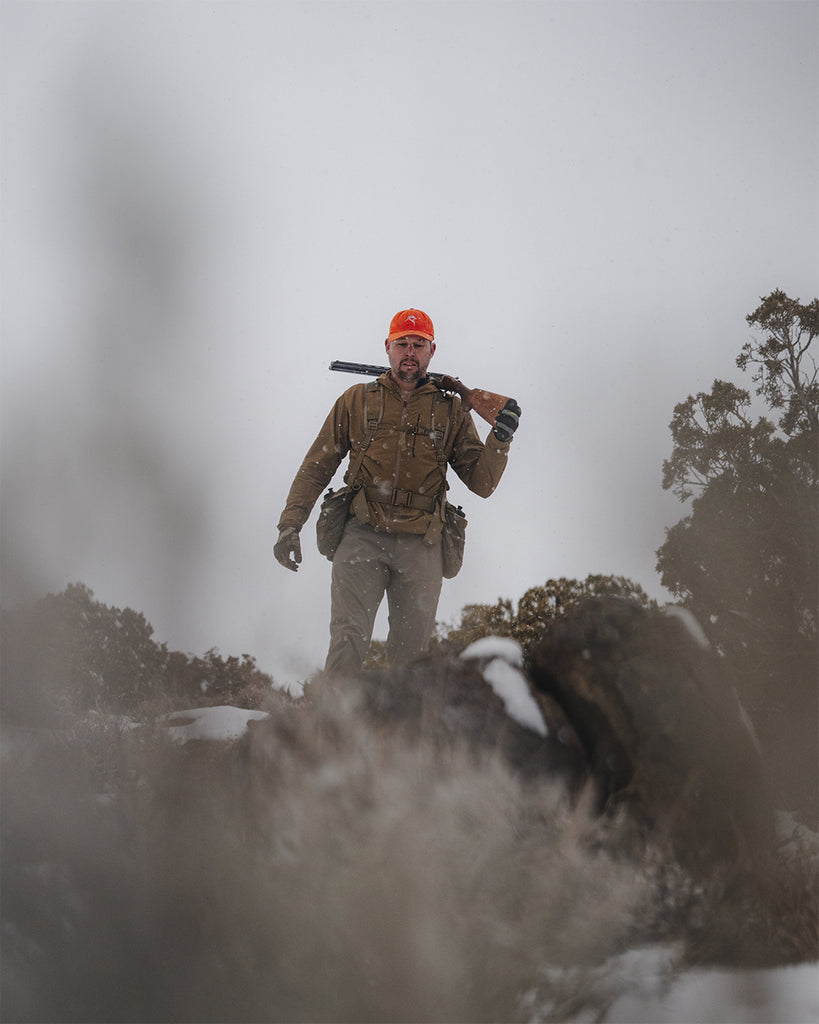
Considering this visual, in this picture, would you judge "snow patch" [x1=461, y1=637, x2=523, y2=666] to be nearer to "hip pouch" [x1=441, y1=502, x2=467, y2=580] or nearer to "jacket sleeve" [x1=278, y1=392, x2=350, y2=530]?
"hip pouch" [x1=441, y1=502, x2=467, y2=580]

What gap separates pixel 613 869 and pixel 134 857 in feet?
6.87

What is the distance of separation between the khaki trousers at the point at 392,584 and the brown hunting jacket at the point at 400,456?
0.42ft

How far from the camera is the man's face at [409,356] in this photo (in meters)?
5.05

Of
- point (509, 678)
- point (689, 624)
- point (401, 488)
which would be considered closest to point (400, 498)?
point (401, 488)

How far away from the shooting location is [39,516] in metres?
4.66

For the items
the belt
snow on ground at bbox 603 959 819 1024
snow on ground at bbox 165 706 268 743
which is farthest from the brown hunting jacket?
snow on ground at bbox 603 959 819 1024

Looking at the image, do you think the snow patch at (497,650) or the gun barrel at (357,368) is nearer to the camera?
the snow patch at (497,650)

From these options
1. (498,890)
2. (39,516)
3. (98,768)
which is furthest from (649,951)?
(39,516)

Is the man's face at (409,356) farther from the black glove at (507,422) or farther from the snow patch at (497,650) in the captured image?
the snow patch at (497,650)

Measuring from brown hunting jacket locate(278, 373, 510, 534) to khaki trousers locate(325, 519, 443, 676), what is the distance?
0.13 metres

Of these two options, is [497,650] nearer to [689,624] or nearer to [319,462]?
[689,624]

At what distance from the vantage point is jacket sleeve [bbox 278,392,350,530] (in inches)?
205

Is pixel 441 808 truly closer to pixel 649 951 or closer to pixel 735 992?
pixel 649 951

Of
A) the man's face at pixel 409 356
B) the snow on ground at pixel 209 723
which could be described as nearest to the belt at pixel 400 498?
the man's face at pixel 409 356
